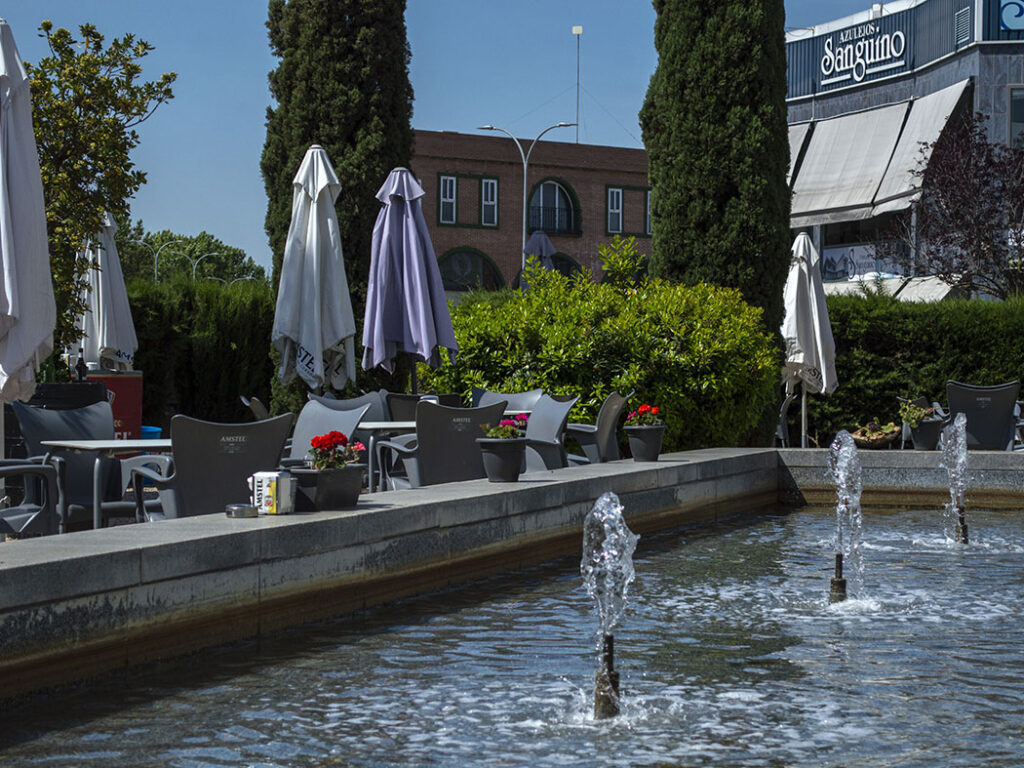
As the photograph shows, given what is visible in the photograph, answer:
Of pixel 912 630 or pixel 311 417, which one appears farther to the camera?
pixel 311 417

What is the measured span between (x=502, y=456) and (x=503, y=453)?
0.02 m

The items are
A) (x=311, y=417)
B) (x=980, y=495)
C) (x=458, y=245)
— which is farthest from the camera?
(x=458, y=245)

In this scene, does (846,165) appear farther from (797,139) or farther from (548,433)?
(548,433)

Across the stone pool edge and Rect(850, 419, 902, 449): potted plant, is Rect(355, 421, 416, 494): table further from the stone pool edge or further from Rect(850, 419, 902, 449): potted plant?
Rect(850, 419, 902, 449): potted plant

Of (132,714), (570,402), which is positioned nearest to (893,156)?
(570,402)

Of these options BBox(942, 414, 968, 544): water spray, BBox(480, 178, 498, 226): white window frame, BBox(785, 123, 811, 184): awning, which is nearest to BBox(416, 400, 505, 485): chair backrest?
BBox(942, 414, 968, 544): water spray

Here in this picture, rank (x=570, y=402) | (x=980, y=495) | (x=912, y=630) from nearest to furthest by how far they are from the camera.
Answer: (x=912, y=630) → (x=570, y=402) → (x=980, y=495)

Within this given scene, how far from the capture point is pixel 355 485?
7285 mm

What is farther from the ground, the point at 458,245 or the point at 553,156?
the point at 553,156

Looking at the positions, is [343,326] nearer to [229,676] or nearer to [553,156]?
[229,676]

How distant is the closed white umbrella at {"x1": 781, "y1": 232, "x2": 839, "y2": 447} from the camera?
15.5m

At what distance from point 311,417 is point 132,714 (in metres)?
4.78

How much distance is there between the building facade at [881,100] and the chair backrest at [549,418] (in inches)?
917

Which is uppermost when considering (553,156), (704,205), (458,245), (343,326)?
(553,156)
